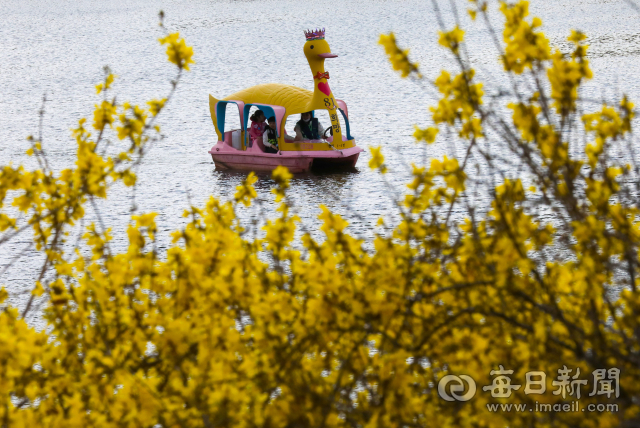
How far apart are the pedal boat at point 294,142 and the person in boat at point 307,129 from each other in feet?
0.48

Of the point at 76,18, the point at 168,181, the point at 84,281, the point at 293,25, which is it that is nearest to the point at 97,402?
the point at 84,281

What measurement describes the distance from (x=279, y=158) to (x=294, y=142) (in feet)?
1.17

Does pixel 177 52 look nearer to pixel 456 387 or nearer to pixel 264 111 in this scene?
pixel 456 387

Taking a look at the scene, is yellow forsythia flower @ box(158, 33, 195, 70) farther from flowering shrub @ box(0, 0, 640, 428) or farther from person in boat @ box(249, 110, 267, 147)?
person in boat @ box(249, 110, 267, 147)

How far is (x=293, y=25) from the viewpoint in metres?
41.0

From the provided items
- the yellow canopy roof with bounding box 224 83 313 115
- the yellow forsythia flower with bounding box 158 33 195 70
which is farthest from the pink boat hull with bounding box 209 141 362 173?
the yellow forsythia flower with bounding box 158 33 195 70

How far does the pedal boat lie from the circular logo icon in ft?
35.0

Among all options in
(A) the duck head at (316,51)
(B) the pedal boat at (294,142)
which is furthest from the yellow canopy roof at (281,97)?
(A) the duck head at (316,51)

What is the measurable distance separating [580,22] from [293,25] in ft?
45.1

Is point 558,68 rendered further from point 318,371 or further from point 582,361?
point 318,371

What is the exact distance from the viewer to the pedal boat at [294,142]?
45.3ft

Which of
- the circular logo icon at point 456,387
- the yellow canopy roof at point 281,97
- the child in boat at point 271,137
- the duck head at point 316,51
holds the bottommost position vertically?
the circular logo icon at point 456,387

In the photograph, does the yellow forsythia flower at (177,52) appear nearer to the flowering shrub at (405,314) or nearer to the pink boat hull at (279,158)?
the flowering shrub at (405,314)

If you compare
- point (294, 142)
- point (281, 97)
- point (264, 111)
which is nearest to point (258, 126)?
Answer: point (264, 111)
